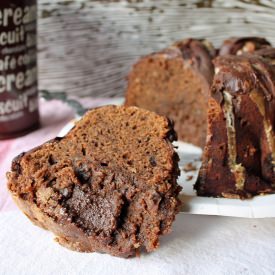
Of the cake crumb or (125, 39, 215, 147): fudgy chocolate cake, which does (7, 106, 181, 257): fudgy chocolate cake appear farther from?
(125, 39, 215, 147): fudgy chocolate cake

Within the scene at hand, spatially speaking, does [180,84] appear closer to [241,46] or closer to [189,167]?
[241,46]

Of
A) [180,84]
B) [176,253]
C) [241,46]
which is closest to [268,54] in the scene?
[241,46]

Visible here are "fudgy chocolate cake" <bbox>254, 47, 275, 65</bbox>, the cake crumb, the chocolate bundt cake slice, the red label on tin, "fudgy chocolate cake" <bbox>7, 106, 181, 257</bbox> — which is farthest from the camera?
the red label on tin

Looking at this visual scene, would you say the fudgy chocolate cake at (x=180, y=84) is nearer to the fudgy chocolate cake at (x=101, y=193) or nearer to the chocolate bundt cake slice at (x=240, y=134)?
the chocolate bundt cake slice at (x=240, y=134)

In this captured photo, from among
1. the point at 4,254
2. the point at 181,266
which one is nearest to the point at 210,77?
the point at 181,266

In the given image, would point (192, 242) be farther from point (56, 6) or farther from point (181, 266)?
point (56, 6)

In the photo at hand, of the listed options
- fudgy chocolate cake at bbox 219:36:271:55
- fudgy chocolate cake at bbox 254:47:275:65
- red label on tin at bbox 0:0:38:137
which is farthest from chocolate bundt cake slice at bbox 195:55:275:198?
red label on tin at bbox 0:0:38:137
